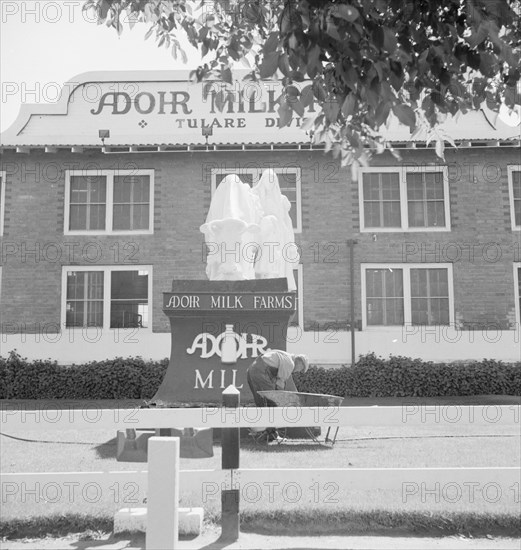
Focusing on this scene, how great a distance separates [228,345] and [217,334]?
0.24m

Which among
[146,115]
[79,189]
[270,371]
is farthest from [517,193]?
[270,371]

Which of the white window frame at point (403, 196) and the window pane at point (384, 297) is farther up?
the white window frame at point (403, 196)

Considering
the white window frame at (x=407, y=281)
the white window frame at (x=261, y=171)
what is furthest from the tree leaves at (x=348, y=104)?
the white window frame at (x=261, y=171)

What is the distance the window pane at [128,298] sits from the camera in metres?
18.2

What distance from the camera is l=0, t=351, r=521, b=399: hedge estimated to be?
16.6 metres

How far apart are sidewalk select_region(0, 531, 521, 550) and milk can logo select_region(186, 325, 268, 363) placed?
5.03m

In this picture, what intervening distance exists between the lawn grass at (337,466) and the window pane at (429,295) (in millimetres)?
8980

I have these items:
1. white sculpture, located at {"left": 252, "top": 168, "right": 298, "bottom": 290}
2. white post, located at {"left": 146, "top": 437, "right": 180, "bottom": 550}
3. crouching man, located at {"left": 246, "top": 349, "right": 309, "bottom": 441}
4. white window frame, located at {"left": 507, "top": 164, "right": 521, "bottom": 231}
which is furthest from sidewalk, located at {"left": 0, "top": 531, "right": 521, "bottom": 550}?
white window frame, located at {"left": 507, "top": 164, "right": 521, "bottom": 231}

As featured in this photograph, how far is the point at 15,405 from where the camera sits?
14.7m

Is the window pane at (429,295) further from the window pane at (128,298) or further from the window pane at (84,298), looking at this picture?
the window pane at (84,298)

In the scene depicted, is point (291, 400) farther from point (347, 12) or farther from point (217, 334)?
point (347, 12)

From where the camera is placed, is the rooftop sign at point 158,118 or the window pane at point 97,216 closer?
the rooftop sign at point 158,118

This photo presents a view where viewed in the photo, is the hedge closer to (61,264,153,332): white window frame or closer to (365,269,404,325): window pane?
(365,269,404,325): window pane

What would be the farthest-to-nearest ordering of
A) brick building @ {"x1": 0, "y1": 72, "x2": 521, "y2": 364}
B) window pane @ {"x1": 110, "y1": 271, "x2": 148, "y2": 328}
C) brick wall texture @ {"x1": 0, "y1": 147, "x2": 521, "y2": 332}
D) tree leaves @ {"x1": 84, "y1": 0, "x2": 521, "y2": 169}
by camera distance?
1. window pane @ {"x1": 110, "y1": 271, "x2": 148, "y2": 328}
2. brick wall texture @ {"x1": 0, "y1": 147, "x2": 521, "y2": 332}
3. brick building @ {"x1": 0, "y1": 72, "x2": 521, "y2": 364}
4. tree leaves @ {"x1": 84, "y1": 0, "x2": 521, "y2": 169}
